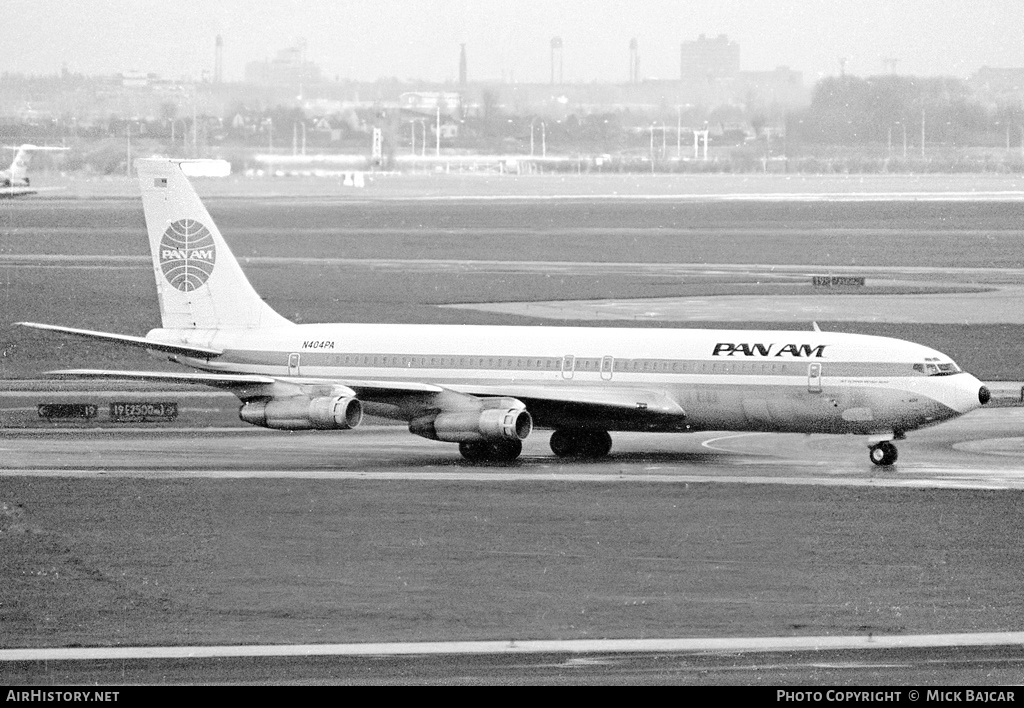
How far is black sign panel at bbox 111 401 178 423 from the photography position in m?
51.4

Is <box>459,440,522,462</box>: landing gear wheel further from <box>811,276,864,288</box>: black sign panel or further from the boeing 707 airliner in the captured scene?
<box>811,276,864,288</box>: black sign panel

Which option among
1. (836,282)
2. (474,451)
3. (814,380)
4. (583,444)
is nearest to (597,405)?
(583,444)

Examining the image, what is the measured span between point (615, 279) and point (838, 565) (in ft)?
228

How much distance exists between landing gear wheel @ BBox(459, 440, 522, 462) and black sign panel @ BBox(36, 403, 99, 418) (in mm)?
13582

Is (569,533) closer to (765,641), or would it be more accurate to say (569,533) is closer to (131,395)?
(765,641)

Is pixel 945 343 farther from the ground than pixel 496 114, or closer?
closer

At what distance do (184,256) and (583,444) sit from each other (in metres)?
13.2

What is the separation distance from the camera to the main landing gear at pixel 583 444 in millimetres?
45062

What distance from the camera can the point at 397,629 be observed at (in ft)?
77.2

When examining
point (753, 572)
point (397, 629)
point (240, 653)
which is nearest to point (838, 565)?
point (753, 572)

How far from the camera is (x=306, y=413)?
4256 cm

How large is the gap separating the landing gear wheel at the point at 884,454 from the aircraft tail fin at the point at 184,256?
56.2 ft

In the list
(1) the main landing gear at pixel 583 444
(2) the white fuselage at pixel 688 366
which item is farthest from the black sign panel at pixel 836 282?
(1) the main landing gear at pixel 583 444

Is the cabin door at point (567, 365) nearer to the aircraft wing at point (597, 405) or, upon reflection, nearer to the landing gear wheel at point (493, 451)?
the aircraft wing at point (597, 405)
